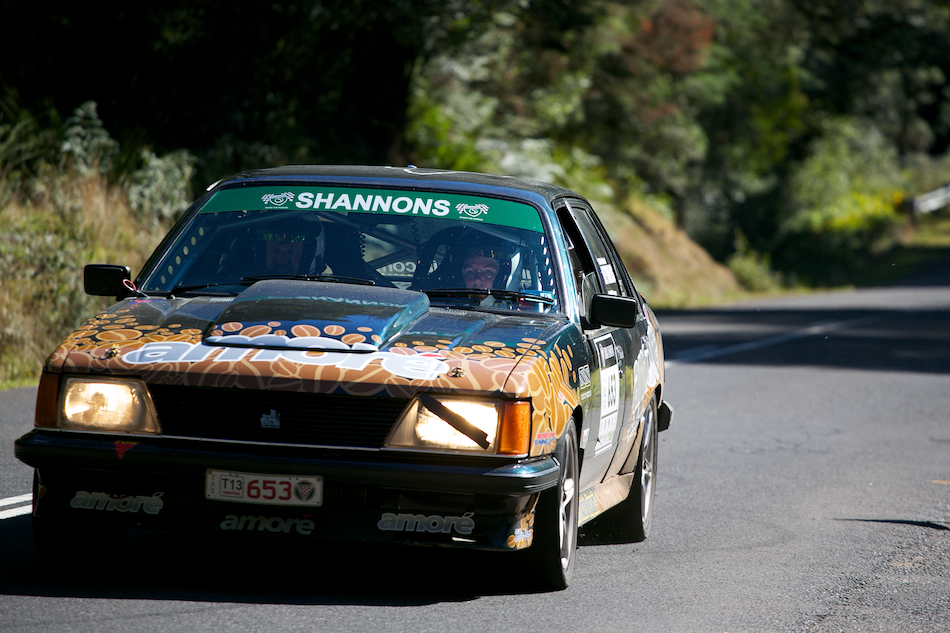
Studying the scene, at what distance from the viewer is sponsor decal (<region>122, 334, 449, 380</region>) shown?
15.0 feet

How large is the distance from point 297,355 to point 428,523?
72 centimetres

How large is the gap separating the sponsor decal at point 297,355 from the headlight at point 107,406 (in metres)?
0.10

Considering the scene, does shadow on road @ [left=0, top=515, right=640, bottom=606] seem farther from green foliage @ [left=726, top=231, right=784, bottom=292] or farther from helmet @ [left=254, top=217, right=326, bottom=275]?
green foliage @ [left=726, top=231, right=784, bottom=292]

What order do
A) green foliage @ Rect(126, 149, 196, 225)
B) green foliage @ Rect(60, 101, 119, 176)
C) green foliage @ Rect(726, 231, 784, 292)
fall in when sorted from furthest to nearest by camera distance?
green foliage @ Rect(726, 231, 784, 292) → green foliage @ Rect(126, 149, 196, 225) → green foliage @ Rect(60, 101, 119, 176)

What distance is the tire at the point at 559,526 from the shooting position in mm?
4867

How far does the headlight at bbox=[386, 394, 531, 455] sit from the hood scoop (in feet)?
0.96

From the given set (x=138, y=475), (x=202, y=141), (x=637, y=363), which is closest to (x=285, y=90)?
(x=202, y=141)

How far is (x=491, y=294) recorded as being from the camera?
5.47m

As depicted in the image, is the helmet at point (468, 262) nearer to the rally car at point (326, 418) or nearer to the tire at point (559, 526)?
the rally car at point (326, 418)

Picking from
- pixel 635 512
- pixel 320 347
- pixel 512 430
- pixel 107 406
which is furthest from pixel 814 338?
pixel 107 406

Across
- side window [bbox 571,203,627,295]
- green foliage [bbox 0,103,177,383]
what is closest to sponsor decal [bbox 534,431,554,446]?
side window [bbox 571,203,627,295]

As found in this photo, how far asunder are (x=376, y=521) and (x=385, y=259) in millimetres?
1386

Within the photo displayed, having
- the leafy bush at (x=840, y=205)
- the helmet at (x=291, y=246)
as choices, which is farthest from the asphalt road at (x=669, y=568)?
the leafy bush at (x=840, y=205)

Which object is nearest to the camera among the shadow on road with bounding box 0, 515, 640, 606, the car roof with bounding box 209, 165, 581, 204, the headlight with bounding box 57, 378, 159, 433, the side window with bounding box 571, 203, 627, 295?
the headlight with bounding box 57, 378, 159, 433
